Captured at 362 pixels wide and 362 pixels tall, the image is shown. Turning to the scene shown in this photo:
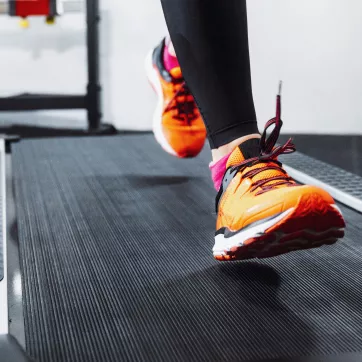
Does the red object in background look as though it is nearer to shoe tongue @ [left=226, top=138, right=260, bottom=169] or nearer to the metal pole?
the metal pole

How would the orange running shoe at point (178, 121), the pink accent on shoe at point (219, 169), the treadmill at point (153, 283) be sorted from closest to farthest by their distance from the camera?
the treadmill at point (153, 283)
the pink accent on shoe at point (219, 169)
the orange running shoe at point (178, 121)

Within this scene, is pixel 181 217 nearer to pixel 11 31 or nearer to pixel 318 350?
pixel 318 350

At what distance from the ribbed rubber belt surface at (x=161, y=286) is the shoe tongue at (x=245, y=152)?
0.20m

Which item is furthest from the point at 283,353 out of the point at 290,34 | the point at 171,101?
the point at 290,34

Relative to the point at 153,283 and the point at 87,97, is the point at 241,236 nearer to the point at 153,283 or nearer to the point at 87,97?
the point at 153,283

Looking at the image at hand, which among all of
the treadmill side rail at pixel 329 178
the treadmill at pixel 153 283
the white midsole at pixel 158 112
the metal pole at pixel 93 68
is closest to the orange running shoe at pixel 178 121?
the white midsole at pixel 158 112

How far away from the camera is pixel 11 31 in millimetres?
2973

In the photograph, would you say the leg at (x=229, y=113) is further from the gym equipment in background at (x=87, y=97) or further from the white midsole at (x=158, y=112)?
the gym equipment in background at (x=87, y=97)

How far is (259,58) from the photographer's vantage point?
9.78 ft

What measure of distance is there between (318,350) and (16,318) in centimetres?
42

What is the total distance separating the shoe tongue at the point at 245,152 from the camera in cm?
101

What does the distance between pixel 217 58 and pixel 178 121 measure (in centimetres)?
65

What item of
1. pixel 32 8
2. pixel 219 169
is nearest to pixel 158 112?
pixel 219 169

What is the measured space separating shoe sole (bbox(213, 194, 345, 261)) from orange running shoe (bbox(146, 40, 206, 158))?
2.50ft
